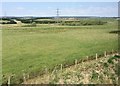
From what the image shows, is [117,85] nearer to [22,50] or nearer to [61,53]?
[61,53]

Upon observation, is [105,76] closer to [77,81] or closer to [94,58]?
[77,81]

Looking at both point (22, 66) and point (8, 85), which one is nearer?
point (8, 85)

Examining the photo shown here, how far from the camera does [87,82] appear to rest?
31.2 metres

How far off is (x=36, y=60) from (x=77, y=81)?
12.7m

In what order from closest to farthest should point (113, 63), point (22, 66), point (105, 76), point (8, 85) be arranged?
1. point (8, 85)
2. point (105, 76)
3. point (22, 66)
4. point (113, 63)

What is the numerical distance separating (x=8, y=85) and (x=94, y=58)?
63.1ft

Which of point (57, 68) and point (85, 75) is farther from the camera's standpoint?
point (57, 68)

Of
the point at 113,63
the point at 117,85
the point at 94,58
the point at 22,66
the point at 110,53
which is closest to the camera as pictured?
the point at 117,85

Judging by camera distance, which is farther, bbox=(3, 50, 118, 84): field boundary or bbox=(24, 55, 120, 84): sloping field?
bbox=(24, 55, 120, 84): sloping field

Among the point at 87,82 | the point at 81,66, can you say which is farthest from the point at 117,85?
the point at 81,66

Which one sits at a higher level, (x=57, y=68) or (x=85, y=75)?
(x=57, y=68)

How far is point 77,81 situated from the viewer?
31453mm

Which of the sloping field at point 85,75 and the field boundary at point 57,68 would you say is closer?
the field boundary at point 57,68

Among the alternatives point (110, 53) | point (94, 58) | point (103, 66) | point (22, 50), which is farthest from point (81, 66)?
point (22, 50)
